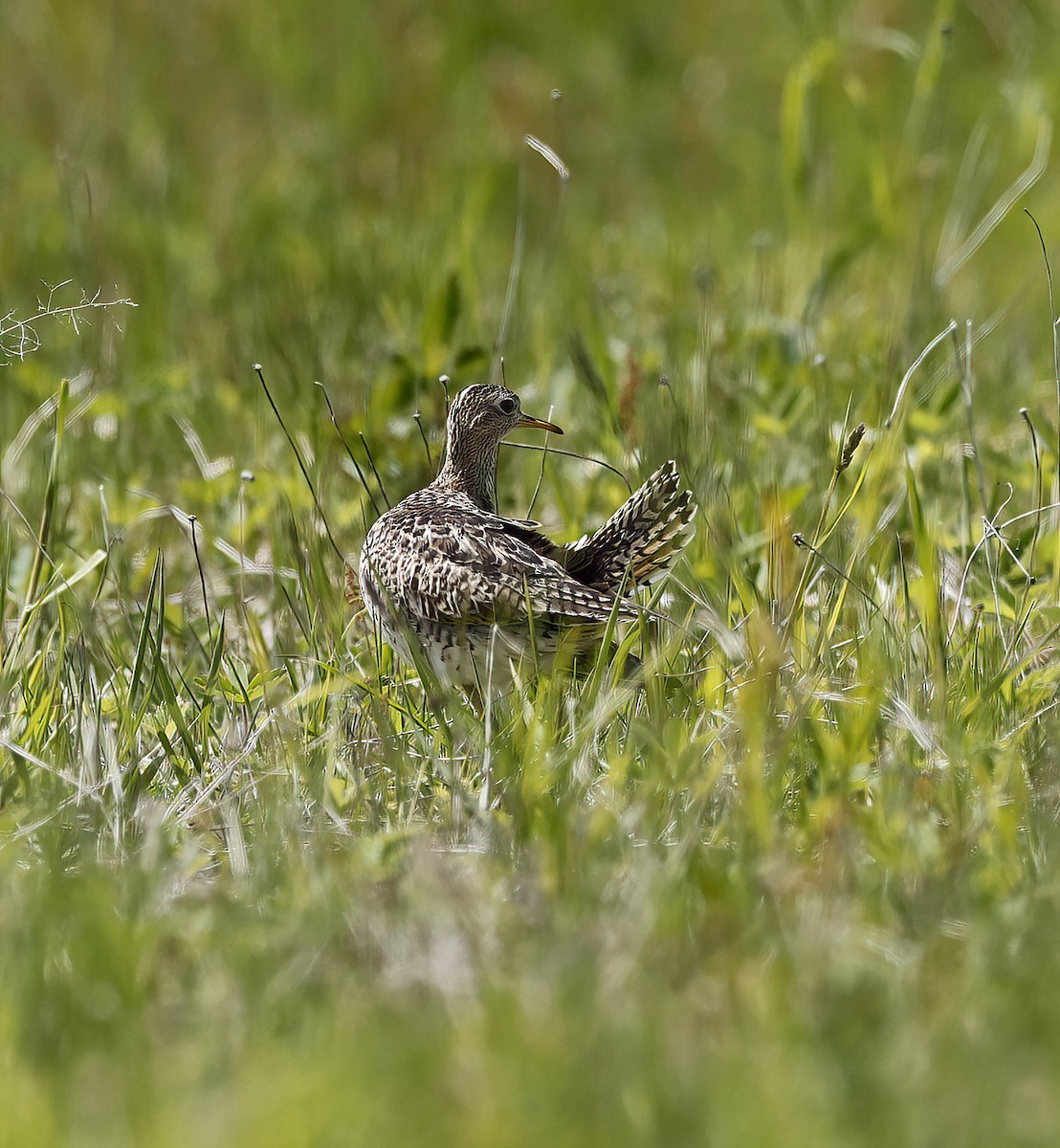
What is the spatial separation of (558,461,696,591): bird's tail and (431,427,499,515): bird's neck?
70cm

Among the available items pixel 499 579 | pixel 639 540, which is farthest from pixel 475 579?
pixel 639 540

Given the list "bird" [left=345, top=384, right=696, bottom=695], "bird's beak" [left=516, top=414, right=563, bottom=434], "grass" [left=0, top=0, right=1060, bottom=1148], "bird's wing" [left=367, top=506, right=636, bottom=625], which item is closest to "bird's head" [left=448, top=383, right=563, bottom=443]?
"bird's beak" [left=516, top=414, right=563, bottom=434]

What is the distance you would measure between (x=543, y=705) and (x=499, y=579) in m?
0.48

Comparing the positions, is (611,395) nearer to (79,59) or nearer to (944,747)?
(944,747)

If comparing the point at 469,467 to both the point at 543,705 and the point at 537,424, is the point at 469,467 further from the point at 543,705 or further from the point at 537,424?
the point at 543,705

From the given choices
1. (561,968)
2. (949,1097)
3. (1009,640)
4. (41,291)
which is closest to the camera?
(949,1097)

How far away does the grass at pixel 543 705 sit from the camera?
2.42 m

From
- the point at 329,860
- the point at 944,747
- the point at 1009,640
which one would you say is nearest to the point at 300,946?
the point at 329,860

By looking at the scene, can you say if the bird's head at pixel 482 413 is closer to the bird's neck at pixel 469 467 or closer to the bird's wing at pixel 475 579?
the bird's neck at pixel 469 467

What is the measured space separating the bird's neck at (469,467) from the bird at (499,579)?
0.49 meters

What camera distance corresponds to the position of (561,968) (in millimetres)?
2611

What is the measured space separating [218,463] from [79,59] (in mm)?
5840

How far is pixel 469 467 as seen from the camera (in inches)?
207

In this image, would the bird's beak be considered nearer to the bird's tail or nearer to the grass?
the grass
